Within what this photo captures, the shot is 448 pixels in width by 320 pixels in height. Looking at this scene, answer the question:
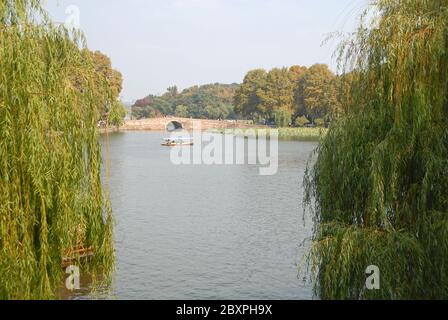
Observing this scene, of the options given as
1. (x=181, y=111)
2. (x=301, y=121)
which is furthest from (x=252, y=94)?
(x=181, y=111)

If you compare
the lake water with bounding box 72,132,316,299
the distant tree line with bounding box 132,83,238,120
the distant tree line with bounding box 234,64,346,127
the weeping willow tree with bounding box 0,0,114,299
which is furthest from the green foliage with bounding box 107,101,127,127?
the distant tree line with bounding box 132,83,238,120

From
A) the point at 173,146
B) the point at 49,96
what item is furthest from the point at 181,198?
the point at 173,146

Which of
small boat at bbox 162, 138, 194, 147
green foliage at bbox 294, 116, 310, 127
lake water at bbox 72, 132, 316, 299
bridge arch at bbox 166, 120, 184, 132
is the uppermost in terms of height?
green foliage at bbox 294, 116, 310, 127

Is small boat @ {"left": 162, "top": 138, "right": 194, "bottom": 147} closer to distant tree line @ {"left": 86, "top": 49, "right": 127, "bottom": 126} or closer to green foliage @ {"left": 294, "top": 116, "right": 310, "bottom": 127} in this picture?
green foliage @ {"left": 294, "top": 116, "right": 310, "bottom": 127}

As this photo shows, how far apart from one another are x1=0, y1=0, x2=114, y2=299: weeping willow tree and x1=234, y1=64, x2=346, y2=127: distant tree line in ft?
237

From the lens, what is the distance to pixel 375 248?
9.18m

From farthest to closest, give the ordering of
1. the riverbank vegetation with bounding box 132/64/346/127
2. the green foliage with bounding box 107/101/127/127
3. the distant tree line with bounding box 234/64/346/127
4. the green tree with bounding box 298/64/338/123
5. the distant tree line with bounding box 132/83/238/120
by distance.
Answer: the distant tree line with bounding box 132/83/238/120, the distant tree line with bounding box 234/64/346/127, the riverbank vegetation with bounding box 132/64/346/127, the green tree with bounding box 298/64/338/123, the green foliage with bounding box 107/101/127/127

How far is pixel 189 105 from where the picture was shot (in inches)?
5487

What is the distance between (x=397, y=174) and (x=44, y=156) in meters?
5.45

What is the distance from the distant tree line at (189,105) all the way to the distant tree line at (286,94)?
82.0ft

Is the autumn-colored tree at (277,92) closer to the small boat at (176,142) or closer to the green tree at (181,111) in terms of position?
the small boat at (176,142)

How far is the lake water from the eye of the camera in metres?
14.8

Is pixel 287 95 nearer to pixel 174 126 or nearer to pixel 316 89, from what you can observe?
pixel 316 89

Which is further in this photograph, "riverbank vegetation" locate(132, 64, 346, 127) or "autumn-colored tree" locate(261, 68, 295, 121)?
"autumn-colored tree" locate(261, 68, 295, 121)
